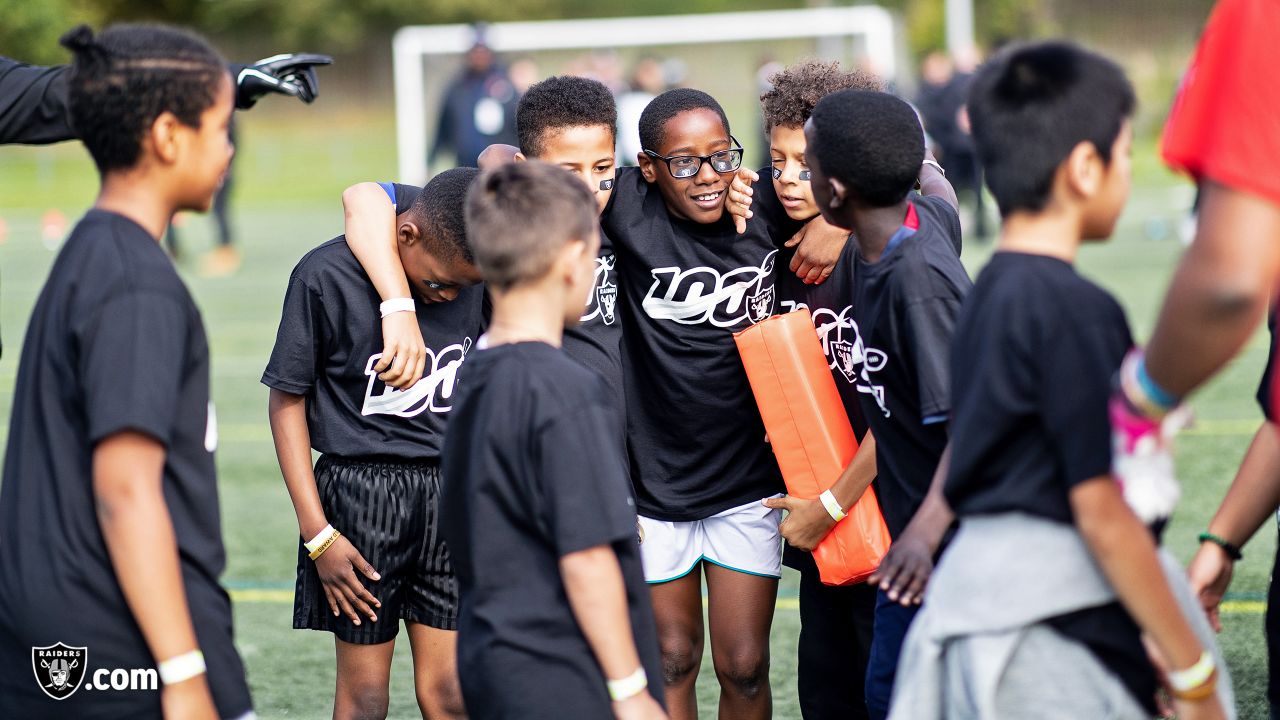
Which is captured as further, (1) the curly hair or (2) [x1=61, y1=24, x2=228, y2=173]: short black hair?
(1) the curly hair

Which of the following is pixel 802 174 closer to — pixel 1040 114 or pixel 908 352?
pixel 908 352

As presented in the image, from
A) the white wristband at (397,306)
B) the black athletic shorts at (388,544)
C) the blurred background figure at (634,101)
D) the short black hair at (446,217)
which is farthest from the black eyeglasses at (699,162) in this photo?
the blurred background figure at (634,101)

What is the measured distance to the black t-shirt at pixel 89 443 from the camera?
7.27 feet

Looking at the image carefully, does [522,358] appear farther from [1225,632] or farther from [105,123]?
[1225,632]

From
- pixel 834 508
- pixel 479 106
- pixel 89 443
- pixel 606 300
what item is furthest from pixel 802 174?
pixel 479 106

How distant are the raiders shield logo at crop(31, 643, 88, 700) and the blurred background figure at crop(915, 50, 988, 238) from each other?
580 inches

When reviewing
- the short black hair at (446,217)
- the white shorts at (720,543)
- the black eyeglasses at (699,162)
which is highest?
the black eyeglasses at (699,162)

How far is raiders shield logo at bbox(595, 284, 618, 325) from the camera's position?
369cm

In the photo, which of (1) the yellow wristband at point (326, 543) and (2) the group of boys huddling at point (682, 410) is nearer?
(2) the group of boys huddling at point (682, 410)

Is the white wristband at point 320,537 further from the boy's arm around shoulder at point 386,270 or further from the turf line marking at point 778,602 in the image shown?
the turf line marking at point 778,602

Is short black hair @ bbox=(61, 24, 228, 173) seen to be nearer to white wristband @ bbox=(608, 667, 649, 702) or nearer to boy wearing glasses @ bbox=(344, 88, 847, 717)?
white wristband @ bbox=(608, 667, 649, 702)

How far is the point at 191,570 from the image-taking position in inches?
92.4

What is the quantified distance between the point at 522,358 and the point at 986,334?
2.56ft

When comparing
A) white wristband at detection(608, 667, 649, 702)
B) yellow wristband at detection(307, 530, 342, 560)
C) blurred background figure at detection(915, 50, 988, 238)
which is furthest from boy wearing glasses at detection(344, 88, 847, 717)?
blurred background figure at detection(915, 50, 988, 238)
